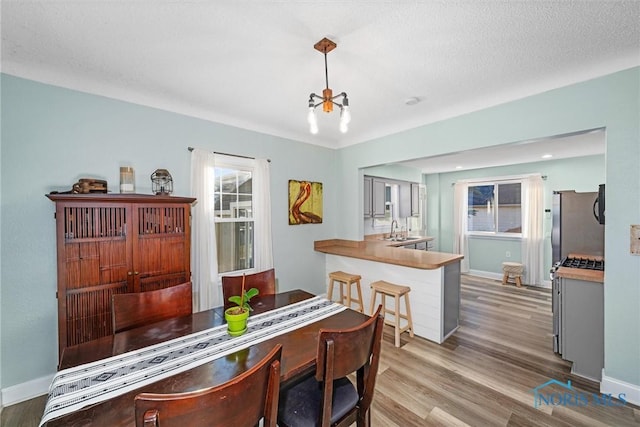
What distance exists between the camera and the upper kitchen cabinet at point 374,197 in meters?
4.84

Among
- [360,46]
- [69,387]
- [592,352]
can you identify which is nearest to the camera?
[69,387]

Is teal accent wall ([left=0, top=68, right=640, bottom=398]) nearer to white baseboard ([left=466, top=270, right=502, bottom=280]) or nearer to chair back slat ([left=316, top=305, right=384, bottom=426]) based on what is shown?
chair back slat ([left=316, top=305, right=384, bottom=426])

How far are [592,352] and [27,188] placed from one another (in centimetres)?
487

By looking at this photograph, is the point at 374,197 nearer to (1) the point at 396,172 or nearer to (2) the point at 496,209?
(1) the point at 396,172

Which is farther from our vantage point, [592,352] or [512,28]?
[592,352]

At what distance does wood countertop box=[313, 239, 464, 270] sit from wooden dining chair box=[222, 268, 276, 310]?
5.01ft

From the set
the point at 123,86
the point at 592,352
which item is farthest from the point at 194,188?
the point at 592,352

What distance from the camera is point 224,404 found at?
84 centimetres

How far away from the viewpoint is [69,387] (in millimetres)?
1082

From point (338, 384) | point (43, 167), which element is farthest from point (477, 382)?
point (43, 167)

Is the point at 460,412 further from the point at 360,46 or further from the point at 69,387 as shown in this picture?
the point at 360,46

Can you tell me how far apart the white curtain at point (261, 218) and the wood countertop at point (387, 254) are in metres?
0.91

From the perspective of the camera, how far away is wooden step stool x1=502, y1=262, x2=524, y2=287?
16.4ft

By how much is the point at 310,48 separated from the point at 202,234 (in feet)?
6.86
